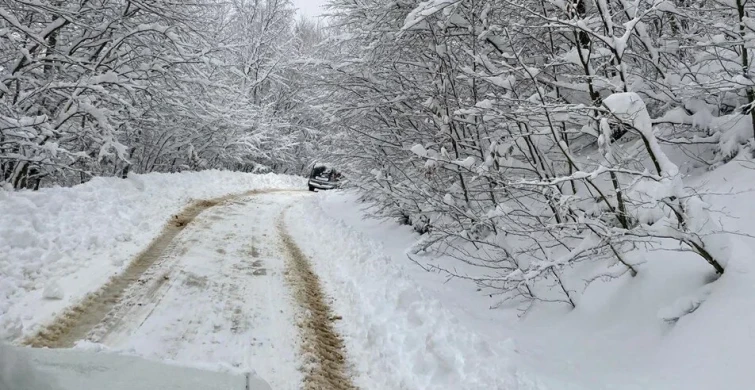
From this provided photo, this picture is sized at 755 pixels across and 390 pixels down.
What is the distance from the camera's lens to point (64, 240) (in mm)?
6832

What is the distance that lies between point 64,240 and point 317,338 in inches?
178

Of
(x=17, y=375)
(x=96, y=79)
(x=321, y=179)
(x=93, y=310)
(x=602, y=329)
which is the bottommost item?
(x=602, y=329)

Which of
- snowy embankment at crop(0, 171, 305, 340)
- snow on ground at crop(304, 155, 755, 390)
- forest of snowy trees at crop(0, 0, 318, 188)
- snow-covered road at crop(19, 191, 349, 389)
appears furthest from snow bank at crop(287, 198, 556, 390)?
forest of snowy trees at crop(0, 0, 318, 188)

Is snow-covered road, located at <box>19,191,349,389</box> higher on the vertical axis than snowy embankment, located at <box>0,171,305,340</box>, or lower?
lower

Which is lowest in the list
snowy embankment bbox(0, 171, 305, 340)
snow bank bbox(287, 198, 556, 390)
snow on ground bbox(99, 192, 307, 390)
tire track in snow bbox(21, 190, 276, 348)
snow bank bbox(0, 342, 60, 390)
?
snow bank bbox(287, 198, 556, 390)

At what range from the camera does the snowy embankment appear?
16.1 ft

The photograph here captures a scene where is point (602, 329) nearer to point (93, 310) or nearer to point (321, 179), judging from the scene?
point (93, 310)

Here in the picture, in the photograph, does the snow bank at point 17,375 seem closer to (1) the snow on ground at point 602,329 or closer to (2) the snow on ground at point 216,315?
(2) the snow on ground at point 216,315

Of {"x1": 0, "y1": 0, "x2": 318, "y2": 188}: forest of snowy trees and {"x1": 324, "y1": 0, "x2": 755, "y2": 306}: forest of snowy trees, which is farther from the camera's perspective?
{"x1": 0, "y1": 0, "x2": 318, "y2": 188}: forest of snowy trees

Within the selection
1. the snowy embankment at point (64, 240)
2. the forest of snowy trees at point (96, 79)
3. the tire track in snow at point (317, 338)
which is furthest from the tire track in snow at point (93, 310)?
the forest of snowy trees at point (96, 79)

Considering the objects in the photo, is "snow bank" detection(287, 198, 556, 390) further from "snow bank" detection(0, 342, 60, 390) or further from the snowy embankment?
"snow bank" detection(0, 342, 60, 390)

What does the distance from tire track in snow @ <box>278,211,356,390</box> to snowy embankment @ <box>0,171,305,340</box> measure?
2.44 metres

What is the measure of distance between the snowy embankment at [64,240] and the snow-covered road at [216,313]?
14.5 inches

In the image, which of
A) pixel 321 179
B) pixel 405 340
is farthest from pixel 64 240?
pixel 321 179
